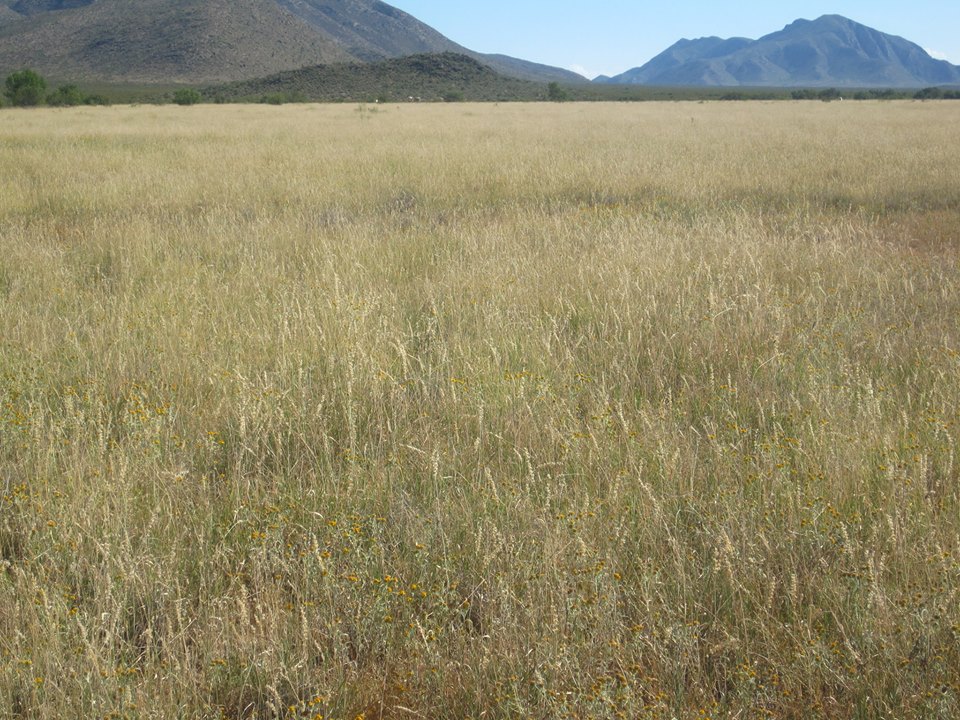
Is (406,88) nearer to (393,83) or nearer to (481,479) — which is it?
(393,83)

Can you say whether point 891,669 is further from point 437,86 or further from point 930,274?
point 437,86

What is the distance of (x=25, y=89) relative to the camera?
129 ft

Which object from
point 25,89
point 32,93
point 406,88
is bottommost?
point 32,93

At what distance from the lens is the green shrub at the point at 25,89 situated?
128ft

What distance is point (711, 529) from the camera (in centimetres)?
230

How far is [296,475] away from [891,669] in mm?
2047

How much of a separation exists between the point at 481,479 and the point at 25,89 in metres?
46.8

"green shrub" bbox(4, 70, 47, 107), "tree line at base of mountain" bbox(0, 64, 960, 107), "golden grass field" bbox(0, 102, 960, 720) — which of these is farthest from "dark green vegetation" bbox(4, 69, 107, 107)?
"golden grass field" bbox(0, 102, 960, 720)

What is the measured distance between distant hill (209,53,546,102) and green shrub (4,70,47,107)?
19021 mm

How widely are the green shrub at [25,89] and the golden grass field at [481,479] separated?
4081cm

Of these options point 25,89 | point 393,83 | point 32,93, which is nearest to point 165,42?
point 393,83

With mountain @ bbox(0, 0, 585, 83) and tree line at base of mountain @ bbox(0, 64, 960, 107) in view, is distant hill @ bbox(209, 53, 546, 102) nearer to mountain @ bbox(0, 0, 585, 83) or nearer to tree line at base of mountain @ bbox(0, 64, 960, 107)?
tree line at base of mountain @ bbox(0, 64, 960, 107)

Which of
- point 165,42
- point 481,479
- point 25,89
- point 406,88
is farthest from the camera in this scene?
point 165,42

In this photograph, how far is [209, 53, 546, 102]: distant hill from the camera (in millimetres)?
61816
